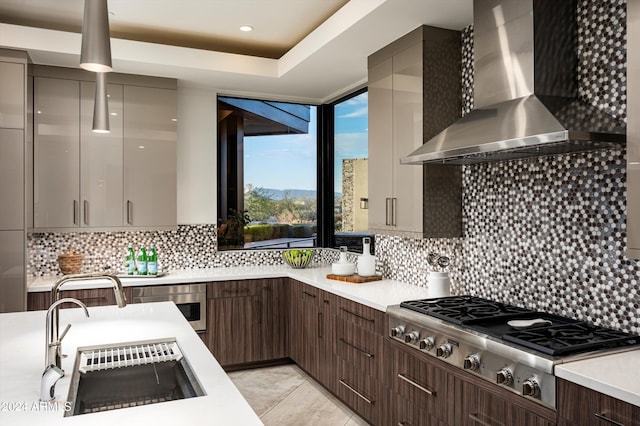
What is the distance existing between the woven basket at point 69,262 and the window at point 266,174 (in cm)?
132

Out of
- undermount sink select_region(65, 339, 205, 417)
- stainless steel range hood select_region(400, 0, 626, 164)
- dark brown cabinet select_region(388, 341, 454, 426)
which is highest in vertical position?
stainless steel range hood select_region(400, 0, 626, 164)

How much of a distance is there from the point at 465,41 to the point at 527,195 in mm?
1151

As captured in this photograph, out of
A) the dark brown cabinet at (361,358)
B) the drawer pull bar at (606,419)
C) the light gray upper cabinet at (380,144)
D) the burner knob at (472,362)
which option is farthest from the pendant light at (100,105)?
the drawer pull bar at (606,419)

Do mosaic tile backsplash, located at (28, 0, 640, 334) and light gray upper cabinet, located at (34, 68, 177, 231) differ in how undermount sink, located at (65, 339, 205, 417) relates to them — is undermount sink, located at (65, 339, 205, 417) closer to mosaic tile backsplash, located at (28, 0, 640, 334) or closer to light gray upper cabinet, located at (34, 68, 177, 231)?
mosaic tile backsplash, located at (28, 0, 640, 334)

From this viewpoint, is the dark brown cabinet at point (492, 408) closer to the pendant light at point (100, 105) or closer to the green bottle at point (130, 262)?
the pendant light at point (100, 105)

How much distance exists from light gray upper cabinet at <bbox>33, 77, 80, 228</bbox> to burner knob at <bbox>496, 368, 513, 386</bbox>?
3510 mm

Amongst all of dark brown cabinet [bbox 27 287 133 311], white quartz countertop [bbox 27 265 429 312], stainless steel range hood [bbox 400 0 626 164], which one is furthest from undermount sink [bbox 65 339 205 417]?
dark brown cabinet [bbox 27 287 133 311]

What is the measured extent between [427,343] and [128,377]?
4.84ft

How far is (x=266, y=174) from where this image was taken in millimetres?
5215

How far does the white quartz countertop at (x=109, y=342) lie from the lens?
140 centimetres

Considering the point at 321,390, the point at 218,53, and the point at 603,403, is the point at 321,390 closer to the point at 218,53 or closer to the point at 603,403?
the point at 603,403

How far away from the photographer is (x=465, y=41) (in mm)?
3291

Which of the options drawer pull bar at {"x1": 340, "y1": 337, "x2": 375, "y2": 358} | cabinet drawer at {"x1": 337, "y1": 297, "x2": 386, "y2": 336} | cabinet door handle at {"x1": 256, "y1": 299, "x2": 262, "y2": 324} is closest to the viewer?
cabinet drawer at {"x1": 337, "y1": 297, "x2": 386, "y2": 336}

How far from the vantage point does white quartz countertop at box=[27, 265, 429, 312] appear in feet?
11.0
